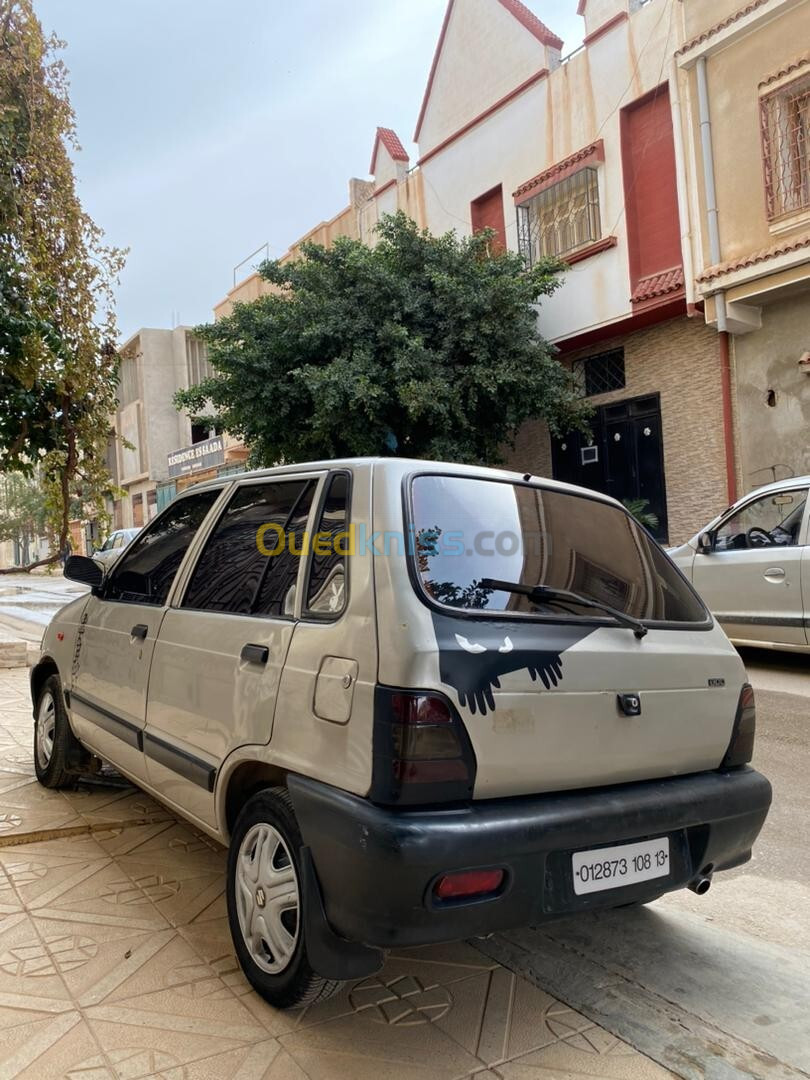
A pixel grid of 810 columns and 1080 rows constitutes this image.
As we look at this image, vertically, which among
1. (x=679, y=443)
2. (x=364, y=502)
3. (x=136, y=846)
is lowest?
(x=136, y=846)

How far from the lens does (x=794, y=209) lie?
1146cm

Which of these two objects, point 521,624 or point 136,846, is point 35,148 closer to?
A: point 136,846

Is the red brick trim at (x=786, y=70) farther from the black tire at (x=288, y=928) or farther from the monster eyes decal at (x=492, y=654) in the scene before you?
the black tire at (x=288, y=928)

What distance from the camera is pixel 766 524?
830cm

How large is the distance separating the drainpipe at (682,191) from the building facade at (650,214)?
33mm

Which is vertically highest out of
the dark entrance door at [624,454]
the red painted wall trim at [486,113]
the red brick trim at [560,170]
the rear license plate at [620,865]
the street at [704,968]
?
the red painted wall trim at [486,113]

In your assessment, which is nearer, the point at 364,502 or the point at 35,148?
the point at 364,502

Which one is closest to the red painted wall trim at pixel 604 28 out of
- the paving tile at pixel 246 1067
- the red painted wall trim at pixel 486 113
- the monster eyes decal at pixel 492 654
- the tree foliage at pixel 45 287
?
the red painted wall trim at pixel 486 113

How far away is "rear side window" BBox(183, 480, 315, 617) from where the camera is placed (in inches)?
112

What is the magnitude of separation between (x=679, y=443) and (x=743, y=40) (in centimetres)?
570

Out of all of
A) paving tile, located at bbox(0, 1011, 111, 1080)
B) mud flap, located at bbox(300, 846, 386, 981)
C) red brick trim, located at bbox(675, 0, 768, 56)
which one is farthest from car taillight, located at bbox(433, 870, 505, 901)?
red brick trim, located at bbox(675, 0, 768, 56)

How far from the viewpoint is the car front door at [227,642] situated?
2738 mm

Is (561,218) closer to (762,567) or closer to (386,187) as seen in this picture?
(386,187)

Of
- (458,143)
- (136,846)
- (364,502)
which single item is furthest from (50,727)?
(458,143)
